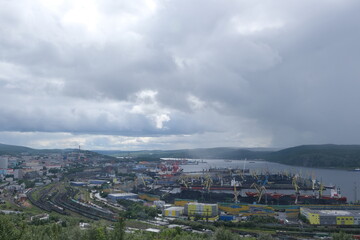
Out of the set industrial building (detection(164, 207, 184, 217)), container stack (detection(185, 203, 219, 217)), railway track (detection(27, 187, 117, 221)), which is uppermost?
container stack (detection(185, 203, 219, 217))

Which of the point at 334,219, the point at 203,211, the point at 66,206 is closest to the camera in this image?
the point at 334,219

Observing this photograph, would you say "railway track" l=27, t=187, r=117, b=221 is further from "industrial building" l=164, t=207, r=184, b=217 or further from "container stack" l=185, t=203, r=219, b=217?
"container stack" l=185, t=203, r=219, b=217

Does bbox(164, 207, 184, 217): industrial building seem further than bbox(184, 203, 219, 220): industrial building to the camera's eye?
Yes

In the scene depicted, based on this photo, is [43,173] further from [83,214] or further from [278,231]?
[278,231]

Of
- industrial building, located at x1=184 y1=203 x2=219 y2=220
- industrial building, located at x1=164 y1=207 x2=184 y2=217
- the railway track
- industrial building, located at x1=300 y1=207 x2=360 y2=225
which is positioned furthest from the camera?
the railway track

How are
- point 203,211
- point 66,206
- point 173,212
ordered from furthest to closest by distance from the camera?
point 66,206 < point 173,212 < point 203,211

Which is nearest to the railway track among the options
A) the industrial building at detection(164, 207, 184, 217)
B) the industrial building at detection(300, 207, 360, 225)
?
the industrial building at detection(164, 207, 184, 217)

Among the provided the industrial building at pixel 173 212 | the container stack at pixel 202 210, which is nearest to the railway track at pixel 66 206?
the industrial building at pixel 173 212

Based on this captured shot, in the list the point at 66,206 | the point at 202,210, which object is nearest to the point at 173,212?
the point at 202,210

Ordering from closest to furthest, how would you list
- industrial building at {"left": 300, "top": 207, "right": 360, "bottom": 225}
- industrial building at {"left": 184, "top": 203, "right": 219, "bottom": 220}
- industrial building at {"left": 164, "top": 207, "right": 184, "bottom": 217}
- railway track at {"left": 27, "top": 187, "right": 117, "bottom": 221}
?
industrial building at {"left": 300, "top": 207, "right": 360, "bottom": 225}, industrial building at {"left": 184, "top": 203, "right": 219, "bottom": 220}, industrial building at {"left": 164, "top": 207, "right": 184, "bottom": 217}, railway track at {"left": 27, "top": 187, "right": 117, "bottom": 221}

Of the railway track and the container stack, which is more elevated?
the container stack

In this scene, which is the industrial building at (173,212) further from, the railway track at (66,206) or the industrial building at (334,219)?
the industrial building at (334,219)

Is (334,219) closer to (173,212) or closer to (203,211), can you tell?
(203,211)
